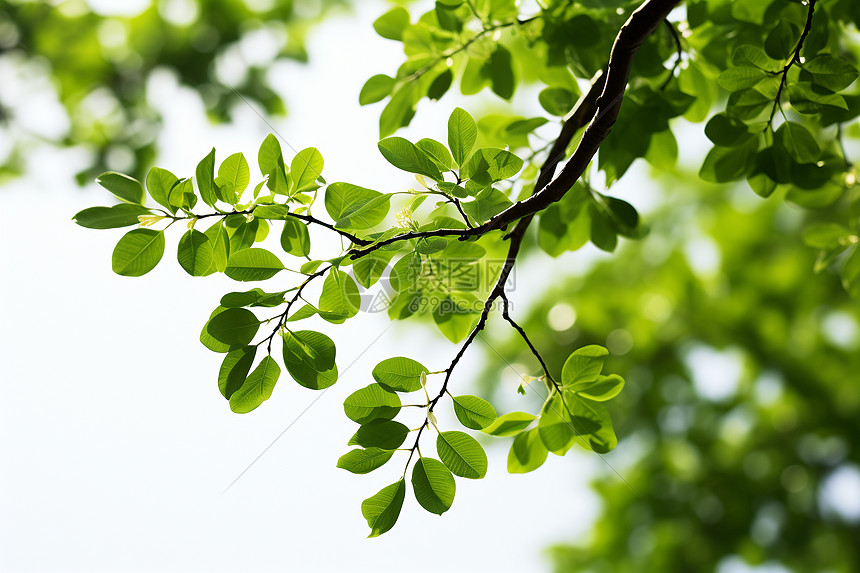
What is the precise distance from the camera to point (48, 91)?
137 inches

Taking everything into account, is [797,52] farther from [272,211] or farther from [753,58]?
[272,211]

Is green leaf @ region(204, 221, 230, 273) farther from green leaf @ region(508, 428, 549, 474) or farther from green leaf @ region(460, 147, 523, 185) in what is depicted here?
green leaf @ region(508, 428, 549, 474)

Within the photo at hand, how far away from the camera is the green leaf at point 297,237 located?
0.75 m

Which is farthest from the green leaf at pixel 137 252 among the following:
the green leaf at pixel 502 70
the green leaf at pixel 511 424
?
the green leaf at pixel 502 70

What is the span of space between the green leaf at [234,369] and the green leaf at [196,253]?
11 cm

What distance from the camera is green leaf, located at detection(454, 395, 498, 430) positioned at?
0.75 m

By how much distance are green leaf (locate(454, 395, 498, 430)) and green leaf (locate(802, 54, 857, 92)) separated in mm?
620

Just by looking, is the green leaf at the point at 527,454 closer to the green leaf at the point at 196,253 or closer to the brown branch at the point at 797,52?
the green leaf at the point at 196,253

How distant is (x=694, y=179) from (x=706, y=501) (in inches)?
72.0

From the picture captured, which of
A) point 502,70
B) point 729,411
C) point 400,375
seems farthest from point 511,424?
point 729,411

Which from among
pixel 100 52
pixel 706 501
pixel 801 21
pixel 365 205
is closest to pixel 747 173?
pixel 801 21

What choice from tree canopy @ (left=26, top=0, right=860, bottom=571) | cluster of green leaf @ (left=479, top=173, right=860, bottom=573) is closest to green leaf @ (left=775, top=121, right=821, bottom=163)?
tree canopy @ (left=26, top=0, right=860, bottom=571)

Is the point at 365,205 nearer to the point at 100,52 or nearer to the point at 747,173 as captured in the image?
the point at 747,173

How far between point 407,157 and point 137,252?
36cm
